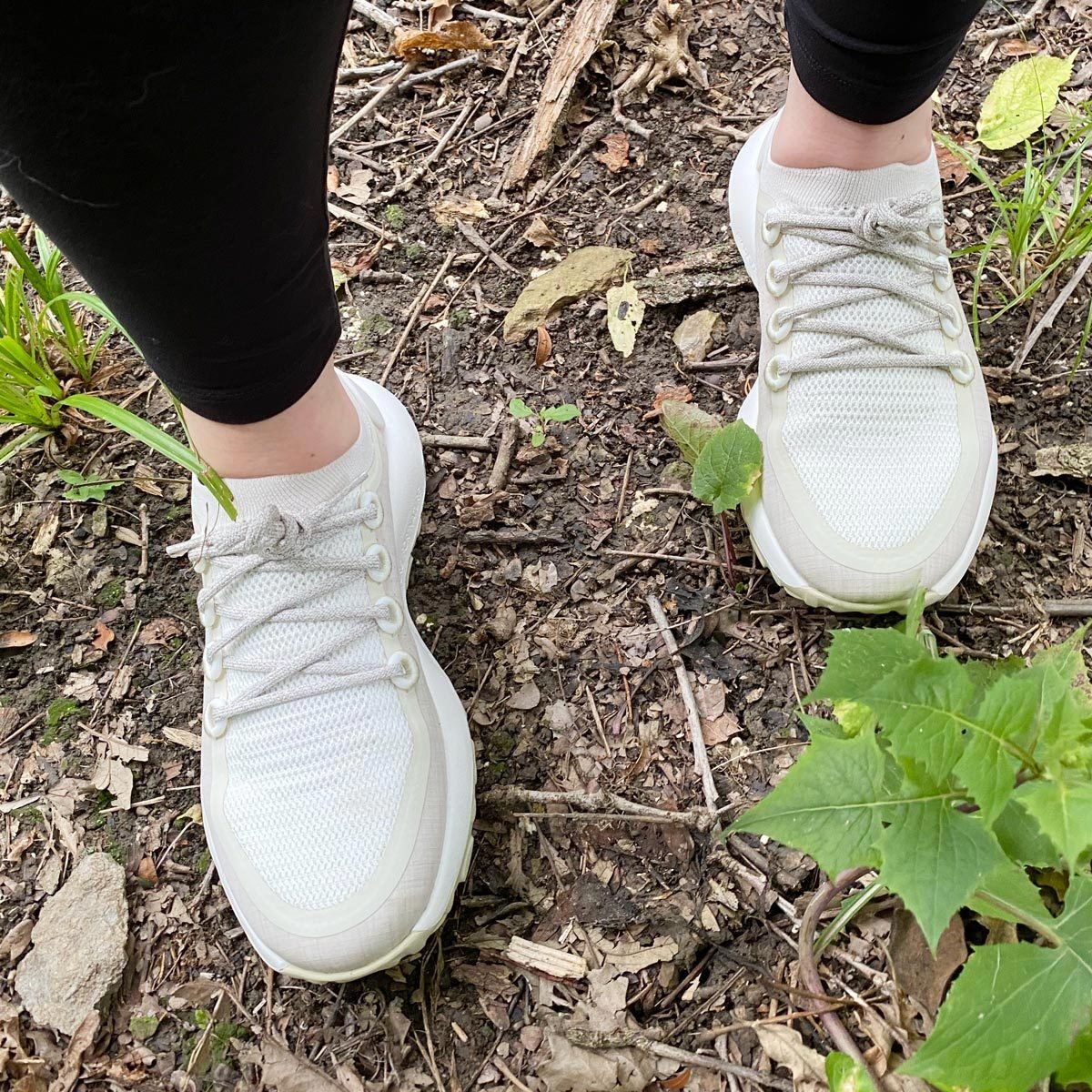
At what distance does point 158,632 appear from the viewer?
1360 millimetres

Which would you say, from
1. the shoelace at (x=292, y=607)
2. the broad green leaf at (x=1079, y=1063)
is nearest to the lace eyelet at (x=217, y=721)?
the shoelace at (x=292, y=607)

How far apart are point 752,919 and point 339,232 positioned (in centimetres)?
139

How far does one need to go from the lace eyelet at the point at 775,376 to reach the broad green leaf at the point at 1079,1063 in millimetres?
840

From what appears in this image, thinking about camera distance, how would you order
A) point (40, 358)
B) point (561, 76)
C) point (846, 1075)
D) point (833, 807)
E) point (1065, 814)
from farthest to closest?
point (561, 76) → point (40, 358) → point (846, 1075) → point (833, 807) → point (1065, 814)

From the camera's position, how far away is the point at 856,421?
1245mm

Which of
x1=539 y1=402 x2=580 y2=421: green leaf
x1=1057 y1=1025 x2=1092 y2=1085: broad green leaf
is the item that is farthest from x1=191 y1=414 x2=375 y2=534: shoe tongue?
x1=1057 y1=1025 x2=1092 y2=1085: broad green leaf

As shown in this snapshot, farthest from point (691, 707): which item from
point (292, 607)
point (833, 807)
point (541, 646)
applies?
point (292, 607)

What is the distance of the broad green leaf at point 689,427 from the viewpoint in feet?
4.37

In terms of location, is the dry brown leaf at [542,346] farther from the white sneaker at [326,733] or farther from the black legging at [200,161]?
the black legging at [200,161]

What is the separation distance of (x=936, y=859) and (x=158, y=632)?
3.67 feet

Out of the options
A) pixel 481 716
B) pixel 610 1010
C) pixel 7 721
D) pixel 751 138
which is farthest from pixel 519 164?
pixel 610 1010

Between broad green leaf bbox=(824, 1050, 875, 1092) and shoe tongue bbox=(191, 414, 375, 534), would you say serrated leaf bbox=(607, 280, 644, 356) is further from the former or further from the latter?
broad green leaf bbox=(824, 1050, 875, 1092)

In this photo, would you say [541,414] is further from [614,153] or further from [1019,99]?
[1019,99]

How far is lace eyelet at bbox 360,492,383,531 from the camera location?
1.21m
